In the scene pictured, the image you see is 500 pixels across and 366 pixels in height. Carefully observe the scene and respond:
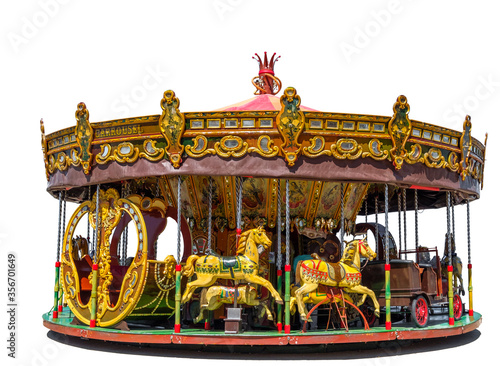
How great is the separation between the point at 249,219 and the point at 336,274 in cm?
264

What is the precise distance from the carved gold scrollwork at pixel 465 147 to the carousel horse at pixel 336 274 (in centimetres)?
315

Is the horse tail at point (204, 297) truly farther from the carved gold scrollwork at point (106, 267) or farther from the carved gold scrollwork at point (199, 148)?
the carved gold scrollwork at point (199, 148)

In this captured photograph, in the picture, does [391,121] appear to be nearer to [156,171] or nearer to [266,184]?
[266,184]

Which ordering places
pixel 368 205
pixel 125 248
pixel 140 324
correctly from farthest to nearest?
pixel 368 205, pixel 125 248, pixel 140 324

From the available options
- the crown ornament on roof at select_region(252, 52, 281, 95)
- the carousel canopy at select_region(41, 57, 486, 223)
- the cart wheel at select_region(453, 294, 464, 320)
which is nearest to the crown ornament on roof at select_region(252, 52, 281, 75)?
the crown ornament on roof at select_region(252, 52, 281, 95)

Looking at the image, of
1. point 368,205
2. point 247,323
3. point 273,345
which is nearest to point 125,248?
point 247,323

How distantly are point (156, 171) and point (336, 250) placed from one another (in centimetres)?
473

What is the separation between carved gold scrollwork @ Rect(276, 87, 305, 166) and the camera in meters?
11.7

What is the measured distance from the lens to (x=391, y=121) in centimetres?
1228

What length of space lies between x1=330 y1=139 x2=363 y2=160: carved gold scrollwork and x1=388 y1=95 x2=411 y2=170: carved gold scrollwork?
765mm

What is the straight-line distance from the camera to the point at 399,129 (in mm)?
12367

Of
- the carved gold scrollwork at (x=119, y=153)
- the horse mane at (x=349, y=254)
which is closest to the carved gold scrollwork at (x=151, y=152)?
the carved gold scrollwork at (x=119, y=153)

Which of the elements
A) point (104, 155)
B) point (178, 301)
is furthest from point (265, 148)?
point (104, 155)

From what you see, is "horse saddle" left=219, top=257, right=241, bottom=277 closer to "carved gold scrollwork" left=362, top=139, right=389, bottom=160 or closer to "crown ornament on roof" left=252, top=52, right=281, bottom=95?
"carved gold scrollwork" left=362, top=139, right=389, bottom=160
